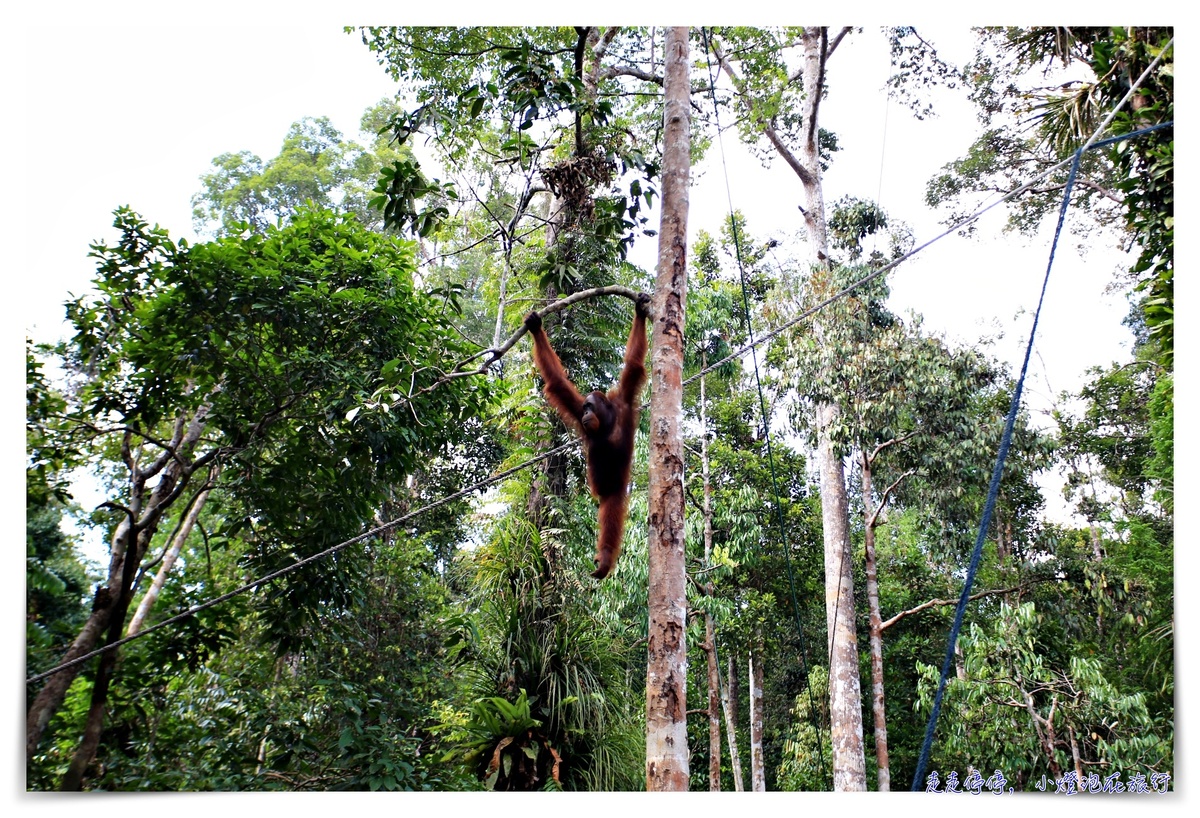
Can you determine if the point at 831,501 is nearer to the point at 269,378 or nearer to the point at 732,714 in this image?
the point at 732,714

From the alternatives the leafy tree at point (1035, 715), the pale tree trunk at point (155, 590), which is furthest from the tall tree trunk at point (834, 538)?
the pale tree trunk at point (155, 590)

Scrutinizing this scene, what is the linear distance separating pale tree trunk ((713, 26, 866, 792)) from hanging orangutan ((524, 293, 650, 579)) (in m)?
4.09

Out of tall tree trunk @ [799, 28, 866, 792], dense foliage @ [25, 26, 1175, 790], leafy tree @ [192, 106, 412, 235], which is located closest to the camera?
dense foliage @ [25, 26, 1175, 790]

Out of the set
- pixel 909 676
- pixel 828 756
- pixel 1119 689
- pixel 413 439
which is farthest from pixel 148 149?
pixel 909 676

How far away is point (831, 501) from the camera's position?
812 centimetres

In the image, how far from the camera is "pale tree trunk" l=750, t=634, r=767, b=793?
362 inches

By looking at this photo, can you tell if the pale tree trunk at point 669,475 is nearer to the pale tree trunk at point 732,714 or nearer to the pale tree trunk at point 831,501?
the pale tree trunk at point 831,501

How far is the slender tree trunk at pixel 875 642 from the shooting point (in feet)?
24.9

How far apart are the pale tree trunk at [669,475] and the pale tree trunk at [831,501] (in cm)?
415

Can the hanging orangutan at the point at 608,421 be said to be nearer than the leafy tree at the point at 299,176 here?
Yes

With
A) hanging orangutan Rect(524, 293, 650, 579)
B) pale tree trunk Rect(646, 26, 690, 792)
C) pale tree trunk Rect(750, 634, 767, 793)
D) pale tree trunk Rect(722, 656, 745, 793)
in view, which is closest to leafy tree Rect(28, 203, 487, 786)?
hanging orangutan Rect(524, 293, 650, 579)

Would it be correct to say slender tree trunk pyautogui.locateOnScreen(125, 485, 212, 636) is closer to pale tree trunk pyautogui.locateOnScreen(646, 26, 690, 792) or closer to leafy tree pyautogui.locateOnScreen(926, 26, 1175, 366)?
pale tree trunk pyautogui.locateOnScreen(646, 26, 690, 792)

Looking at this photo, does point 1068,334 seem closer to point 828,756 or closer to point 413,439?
point 413,439

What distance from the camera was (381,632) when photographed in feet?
18.4
